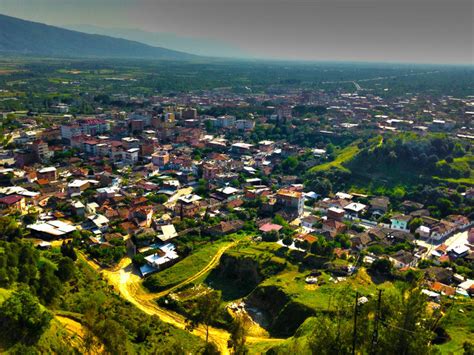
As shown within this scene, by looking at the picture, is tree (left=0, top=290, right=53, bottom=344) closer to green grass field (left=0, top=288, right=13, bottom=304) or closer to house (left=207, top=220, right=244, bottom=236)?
green grass field (left=0, top=288, right=13, bottom=304)

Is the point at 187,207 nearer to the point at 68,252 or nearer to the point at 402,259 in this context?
the point at 68,252

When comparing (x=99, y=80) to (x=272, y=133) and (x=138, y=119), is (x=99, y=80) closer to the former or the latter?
(x=138, y=119)

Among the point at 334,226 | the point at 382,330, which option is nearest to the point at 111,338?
the point at 382,330

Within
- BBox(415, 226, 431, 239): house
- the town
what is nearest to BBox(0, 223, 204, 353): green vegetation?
the town

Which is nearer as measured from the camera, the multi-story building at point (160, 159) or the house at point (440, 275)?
the house at point (440, 275)

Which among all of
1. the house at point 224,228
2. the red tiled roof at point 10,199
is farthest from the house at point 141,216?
the red tiled roof at point 10,199

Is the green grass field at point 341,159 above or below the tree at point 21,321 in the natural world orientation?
below

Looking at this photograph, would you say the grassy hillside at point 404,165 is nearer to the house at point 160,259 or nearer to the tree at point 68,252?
the house at point 160,259
